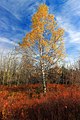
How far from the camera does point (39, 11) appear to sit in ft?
72.8

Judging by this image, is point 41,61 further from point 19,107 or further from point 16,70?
point 16,70

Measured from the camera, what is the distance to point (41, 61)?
20.4 meters

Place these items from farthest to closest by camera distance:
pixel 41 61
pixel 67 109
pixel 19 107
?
1. pixel 41 61
2. pixel 19 107
3. pixel 67 109

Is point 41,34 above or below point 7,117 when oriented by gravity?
above

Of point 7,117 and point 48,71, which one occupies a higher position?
point 48,71

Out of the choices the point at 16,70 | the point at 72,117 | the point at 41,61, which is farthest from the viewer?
the point at 16,70

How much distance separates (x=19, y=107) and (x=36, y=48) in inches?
485

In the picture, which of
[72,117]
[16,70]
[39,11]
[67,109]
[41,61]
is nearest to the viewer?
[72,117]

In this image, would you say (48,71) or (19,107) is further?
(48,71)

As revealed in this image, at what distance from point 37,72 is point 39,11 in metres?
5.94

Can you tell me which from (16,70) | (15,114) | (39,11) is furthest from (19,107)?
(16,70)

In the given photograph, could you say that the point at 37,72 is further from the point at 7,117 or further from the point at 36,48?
the point at 7,117

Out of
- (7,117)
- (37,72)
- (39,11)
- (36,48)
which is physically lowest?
(7,117)

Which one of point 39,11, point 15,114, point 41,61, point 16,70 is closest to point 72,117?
point 15,114
